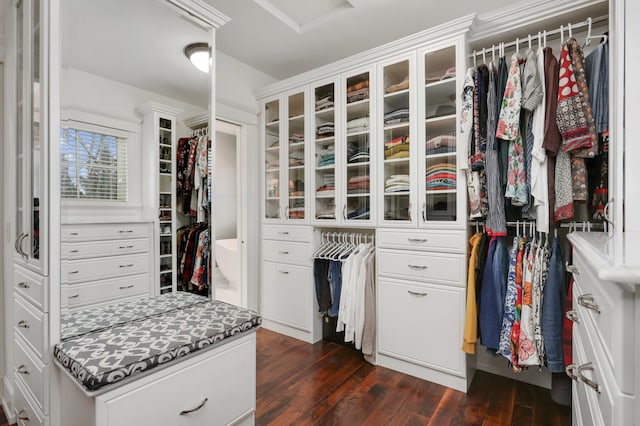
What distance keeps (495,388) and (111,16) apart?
299 centimetres

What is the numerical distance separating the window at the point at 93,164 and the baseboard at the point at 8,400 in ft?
4.42

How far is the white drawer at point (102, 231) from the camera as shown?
131cm

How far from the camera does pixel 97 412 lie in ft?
3.35

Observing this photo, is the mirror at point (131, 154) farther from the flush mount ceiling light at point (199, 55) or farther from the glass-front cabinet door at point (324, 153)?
the glass-front cabinet door at point (324, 153)

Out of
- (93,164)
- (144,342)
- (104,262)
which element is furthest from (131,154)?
(144,342)

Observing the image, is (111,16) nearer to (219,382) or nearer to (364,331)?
(219,382)

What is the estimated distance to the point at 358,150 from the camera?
2541 millimetres

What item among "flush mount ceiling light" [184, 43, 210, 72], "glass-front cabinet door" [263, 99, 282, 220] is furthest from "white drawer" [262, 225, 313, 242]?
"flush mount ceiling light" [184, 43, 210, 72]

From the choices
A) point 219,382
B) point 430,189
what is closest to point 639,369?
point 219,382

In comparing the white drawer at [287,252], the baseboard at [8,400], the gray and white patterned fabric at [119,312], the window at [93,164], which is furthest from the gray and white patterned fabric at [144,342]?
the white drawer at [287,252]

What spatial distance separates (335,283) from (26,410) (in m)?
1.94

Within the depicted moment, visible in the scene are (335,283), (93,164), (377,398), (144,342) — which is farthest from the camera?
(335,283)

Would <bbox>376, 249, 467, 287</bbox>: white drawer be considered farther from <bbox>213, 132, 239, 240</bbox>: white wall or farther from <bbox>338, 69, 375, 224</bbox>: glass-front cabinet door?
<bbox>213, 132, 239, 240</bbox>: white wall

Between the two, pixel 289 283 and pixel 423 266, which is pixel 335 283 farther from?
pixel 423 266
